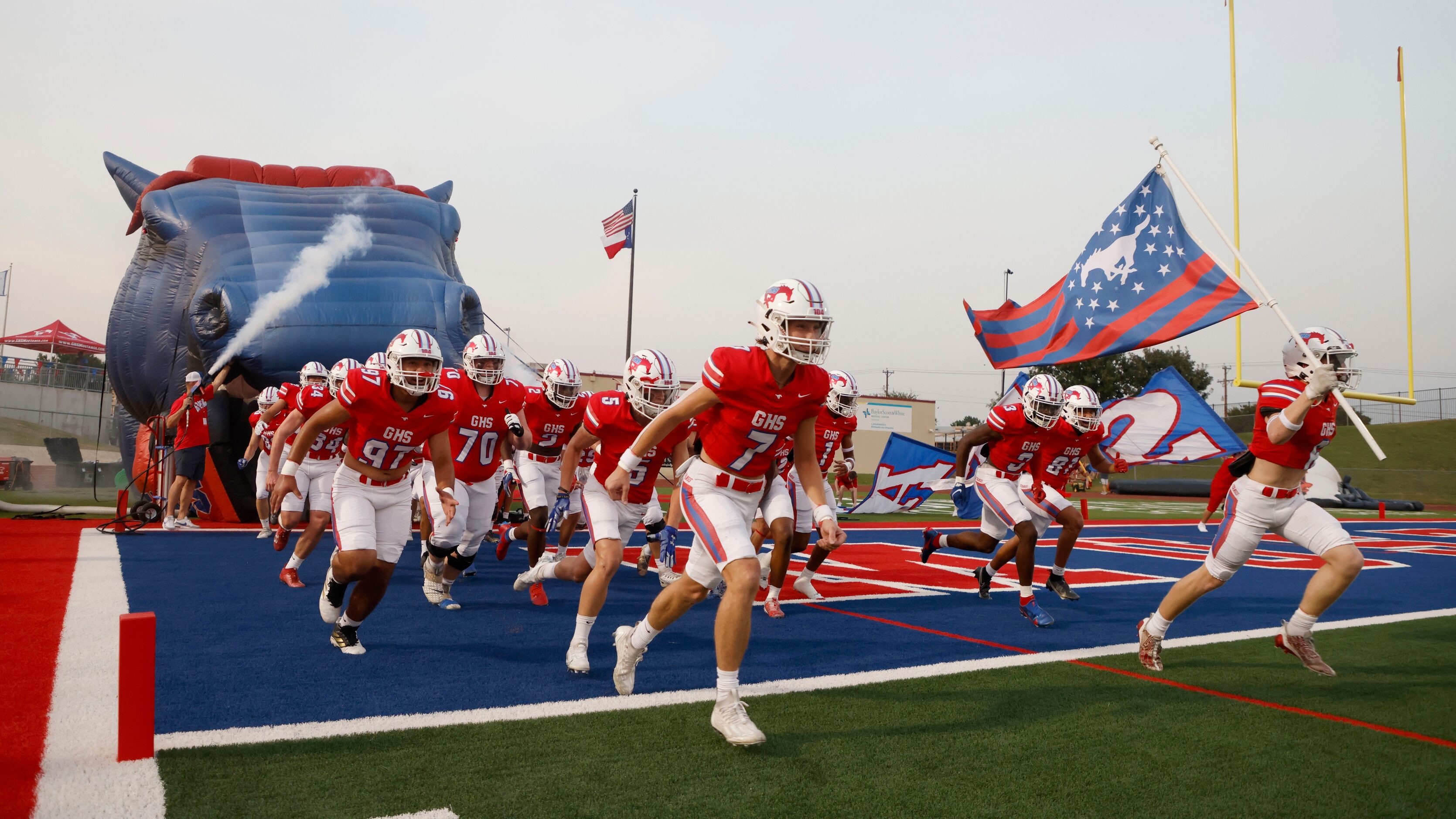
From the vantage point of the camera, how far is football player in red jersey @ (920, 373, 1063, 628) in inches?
317

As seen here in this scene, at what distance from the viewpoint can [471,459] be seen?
26.7 feet

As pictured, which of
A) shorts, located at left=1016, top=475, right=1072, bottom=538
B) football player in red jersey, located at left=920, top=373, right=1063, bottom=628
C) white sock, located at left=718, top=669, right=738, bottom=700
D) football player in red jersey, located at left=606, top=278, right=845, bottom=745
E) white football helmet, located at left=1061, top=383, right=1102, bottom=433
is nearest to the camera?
white sock, located at left=718, top=669, right=738, bottom=700

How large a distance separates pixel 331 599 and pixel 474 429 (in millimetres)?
2396

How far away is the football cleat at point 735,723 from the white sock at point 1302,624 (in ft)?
12.2

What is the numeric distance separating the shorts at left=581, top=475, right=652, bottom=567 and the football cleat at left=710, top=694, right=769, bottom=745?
6.65 ft

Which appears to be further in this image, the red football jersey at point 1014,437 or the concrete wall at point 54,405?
the concrete wall at point 54,405

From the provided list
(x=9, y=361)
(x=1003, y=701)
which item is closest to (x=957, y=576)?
(x=1003, y=701)

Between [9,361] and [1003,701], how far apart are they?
49.0 m

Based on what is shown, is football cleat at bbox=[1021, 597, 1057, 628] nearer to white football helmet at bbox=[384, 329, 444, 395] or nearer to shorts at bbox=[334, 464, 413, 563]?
shorts at bbox=[334, 464, 413, 563]

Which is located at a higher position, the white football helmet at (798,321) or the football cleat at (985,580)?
the white football helmet at (798,321)

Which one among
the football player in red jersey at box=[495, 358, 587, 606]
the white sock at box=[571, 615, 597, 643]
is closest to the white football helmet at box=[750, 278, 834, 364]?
the white sock at box=[571, 615, 597, 643]

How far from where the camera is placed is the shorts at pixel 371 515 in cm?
577

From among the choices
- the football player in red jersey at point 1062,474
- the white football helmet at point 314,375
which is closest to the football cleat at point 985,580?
the football player in red jersey at point 1062,474

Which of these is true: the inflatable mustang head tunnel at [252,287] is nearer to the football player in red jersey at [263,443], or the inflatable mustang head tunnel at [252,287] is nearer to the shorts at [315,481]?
the football player in red jersey at [263,443]
